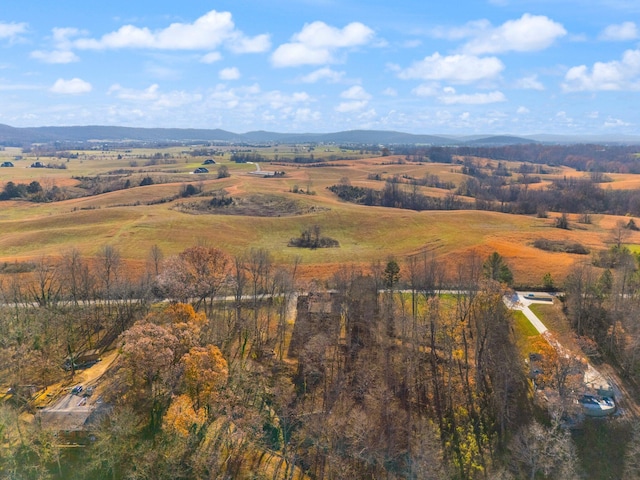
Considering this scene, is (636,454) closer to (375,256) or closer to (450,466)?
(450,466)

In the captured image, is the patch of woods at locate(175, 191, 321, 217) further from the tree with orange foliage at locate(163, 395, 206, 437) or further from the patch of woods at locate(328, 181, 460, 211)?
the tree with orange foliage at locate(163, 395, 206, 437)

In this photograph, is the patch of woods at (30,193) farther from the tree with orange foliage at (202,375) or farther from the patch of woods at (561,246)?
the patch of woods at (561,246)

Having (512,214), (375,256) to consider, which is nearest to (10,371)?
(375,256)

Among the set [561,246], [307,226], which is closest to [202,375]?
[307,226]

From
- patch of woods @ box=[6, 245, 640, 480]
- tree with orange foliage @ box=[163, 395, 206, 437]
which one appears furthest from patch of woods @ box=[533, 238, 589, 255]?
tree with orange foliage @ box=[163, 395, 206, 437]

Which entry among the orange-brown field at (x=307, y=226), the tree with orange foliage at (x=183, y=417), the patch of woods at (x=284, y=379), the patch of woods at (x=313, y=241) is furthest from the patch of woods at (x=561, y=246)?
the tree with orange foliage at (x=183, y=417)

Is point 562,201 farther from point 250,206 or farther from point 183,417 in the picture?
point 183,417
